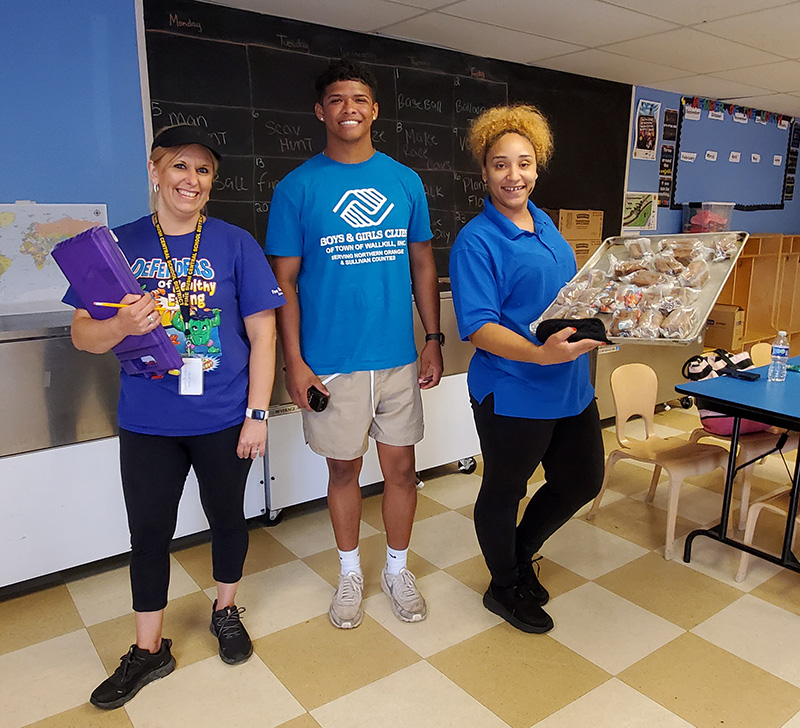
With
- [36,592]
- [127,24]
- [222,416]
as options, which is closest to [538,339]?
[222,416]

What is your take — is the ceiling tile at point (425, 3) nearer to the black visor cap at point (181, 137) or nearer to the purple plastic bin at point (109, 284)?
the black visor cap at point (181, 137)

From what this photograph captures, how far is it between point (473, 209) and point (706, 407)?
2.05 m

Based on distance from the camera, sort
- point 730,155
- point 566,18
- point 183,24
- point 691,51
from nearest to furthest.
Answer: point 183,24 → point 566,18 → point 691,51 → point 730,155

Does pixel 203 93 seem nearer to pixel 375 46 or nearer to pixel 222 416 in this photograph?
pixel 375 46

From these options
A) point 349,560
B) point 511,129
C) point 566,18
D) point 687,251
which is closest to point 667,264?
point 687,251

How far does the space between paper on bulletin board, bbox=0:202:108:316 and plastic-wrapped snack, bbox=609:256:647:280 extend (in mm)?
2166

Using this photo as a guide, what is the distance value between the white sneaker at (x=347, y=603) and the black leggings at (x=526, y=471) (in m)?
0.45

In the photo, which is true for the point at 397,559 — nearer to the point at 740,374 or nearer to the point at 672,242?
the point at 672,242

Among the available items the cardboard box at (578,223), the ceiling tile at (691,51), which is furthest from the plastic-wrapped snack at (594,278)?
the cardboard box at (578,223)

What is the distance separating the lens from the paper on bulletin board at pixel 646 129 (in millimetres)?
4812

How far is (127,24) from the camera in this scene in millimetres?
2734

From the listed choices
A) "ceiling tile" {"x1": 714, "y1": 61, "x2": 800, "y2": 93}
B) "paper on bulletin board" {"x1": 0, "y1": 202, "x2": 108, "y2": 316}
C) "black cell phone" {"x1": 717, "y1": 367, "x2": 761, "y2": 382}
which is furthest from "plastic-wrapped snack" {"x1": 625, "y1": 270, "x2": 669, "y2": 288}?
"ceiling tile" {"x1": 714, "y1": 61, "x2": 800, "y2": 93}

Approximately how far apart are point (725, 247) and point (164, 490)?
1609mm

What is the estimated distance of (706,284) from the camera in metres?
1.64
